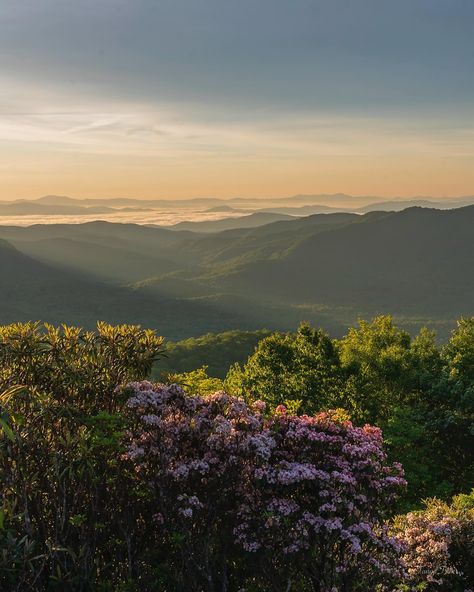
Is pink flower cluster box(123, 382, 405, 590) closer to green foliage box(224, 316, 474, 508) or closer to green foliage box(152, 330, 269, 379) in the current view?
green foliage box(224, 316, 474, 508)

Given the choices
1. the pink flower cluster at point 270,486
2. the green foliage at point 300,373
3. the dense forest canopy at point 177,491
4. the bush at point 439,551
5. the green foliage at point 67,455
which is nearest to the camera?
the pink flower cluster at point 270,486

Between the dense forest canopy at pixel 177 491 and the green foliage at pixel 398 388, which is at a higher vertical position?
the dense forest canopy at pixel 177 491

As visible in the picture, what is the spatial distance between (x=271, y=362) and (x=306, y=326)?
4242 mm

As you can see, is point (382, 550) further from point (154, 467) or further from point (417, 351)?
point (417, 351)

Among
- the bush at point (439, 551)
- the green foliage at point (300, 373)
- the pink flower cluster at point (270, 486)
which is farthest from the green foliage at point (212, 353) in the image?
the pink flower cluster at point (270, 486)

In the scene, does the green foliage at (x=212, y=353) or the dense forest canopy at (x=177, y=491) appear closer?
the dense forest canopy at (x=177, y=491)

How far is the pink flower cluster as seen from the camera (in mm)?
13852

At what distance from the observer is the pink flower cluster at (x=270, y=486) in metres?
13.9

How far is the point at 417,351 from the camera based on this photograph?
47.6 meters

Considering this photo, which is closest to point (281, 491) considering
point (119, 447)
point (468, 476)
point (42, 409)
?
point (119, 447)

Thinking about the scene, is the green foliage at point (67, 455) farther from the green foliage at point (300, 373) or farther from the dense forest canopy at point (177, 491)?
the green foliage at point (300, 373)

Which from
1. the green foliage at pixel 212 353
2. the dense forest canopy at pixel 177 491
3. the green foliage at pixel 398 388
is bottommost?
the green foliage at pixel 212 353

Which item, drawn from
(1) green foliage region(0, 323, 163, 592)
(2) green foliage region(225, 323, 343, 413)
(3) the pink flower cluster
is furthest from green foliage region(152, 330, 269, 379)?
(3) the pink flower cluster

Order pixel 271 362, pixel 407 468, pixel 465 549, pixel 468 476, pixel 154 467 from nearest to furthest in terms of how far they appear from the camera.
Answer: pixel 154 467, pixel 465 549, pixel 407 468, pixel 468 476, pixel 271 362
